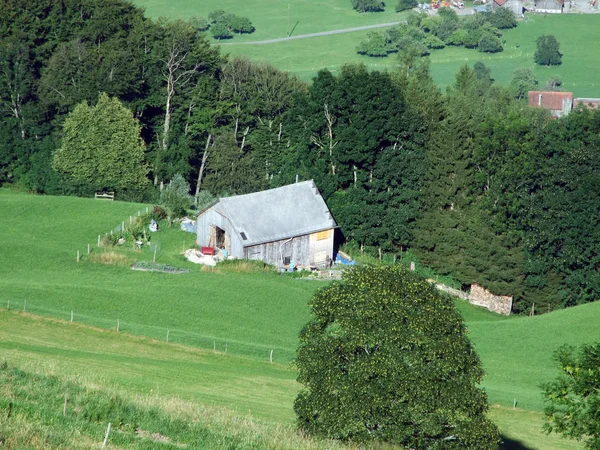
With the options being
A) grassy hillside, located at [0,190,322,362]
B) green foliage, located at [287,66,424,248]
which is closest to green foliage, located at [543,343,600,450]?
grassy hillside, located at [0,190,322,362]

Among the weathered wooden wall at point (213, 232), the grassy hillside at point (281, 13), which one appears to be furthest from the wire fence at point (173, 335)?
the grassy hillside at point (281, 13)

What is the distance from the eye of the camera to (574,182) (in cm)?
7781

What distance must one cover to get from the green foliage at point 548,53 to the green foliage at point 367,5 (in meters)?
31.8

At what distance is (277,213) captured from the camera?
75500 millimetres

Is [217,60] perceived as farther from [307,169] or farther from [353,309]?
[353,309]

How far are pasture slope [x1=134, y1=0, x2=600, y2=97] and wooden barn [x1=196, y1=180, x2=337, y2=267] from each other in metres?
78.6

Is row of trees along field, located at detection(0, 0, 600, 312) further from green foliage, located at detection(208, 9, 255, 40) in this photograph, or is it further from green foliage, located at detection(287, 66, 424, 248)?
green foliage, located at detection(208, 9, 255, 40)

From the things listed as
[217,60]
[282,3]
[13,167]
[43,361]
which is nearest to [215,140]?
[217,60]

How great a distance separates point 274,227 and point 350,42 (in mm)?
105301

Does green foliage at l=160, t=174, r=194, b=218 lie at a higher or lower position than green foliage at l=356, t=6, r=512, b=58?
lower

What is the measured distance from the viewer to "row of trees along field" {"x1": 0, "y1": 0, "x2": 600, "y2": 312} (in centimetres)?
7762

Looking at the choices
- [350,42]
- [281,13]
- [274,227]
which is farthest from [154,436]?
[281,13]

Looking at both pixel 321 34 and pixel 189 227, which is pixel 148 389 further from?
pixel 321 34

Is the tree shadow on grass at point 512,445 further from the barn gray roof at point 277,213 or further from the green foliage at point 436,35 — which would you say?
the green foliage at point 436,35
